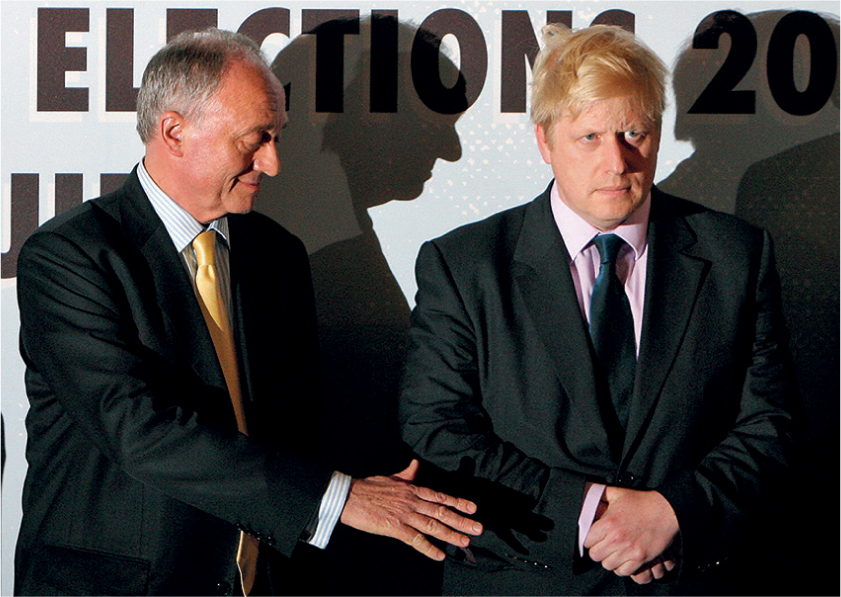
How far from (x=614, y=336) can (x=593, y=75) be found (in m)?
0.55

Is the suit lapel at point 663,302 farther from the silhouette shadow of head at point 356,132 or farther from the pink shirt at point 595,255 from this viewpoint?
the silhouette shadow of head at point 356,132

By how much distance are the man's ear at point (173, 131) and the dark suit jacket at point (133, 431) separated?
11 cm

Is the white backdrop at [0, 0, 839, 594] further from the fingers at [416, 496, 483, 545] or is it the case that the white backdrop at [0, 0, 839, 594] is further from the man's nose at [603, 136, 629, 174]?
the fingers at [416, 496, 483, 545]

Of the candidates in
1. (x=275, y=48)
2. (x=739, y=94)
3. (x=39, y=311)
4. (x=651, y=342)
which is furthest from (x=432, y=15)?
(x=39, y=311)

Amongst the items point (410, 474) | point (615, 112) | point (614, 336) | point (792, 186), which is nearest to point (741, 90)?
point (792, 186)

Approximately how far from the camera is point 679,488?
1.83m

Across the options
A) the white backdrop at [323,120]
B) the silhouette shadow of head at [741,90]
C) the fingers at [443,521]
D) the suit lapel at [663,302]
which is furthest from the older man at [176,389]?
the silhouette shadow of head at [741,90]

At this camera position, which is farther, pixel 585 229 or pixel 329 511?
pixel 585 229

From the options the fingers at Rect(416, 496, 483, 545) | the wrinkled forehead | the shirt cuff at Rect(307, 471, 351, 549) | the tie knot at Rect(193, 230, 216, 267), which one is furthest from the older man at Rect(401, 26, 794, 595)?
the tie knot at Rect(193, 230, 216, 267)

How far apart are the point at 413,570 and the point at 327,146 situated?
4.16 feet

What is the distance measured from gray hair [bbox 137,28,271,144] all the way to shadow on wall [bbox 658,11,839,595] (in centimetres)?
130

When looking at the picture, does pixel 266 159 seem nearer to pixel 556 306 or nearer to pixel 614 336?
pixel 556 306

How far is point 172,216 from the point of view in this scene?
1.97 meters

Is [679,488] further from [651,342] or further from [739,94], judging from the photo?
[739,94]
